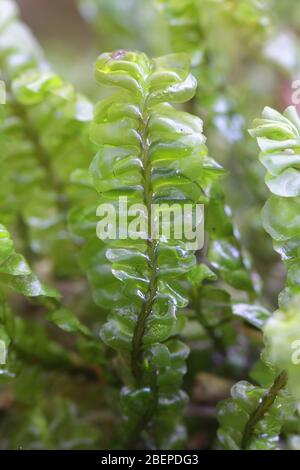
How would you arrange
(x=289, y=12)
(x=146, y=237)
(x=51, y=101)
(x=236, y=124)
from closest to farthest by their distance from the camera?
(x=146, y=237) < (x=51, y=101) < (x=236, y=124) < (x=289, y=12)

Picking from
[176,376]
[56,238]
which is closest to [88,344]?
[176,376]

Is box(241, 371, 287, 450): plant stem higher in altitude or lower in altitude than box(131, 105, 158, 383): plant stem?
lower

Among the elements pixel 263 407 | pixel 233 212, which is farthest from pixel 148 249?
pixel 233 212

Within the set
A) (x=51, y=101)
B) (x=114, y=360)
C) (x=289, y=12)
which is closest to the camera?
(x=114, y=360)

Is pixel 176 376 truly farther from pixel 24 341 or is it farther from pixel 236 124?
pixel 236 124

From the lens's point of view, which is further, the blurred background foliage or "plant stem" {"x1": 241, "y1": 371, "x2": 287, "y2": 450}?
the blurred background foliage
